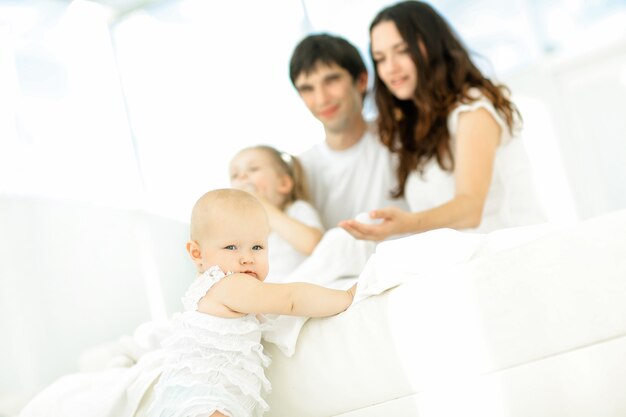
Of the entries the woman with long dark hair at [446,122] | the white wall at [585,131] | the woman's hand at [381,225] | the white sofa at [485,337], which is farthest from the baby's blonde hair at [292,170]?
the white wall at [585,131]

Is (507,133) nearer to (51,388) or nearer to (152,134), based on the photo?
(51,388)

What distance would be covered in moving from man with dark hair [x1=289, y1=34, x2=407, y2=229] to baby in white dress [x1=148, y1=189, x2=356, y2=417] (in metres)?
1.17

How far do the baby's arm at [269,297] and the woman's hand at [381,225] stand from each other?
12.5 inches

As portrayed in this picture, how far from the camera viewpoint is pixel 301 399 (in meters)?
1.34

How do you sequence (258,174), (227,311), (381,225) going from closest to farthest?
1. (227,311)
2. (381,225)
3. (258,174)

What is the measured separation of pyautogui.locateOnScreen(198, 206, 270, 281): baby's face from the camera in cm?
135

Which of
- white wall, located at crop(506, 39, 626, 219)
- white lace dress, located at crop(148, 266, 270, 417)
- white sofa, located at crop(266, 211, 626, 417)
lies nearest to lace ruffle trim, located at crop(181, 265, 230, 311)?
white lace dress, located at crop(148, 266, 270, 417)

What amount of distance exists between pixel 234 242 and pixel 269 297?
0.14 metres

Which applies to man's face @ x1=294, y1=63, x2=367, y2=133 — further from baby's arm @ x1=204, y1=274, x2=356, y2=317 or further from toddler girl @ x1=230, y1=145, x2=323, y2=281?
baby's arm @ x1=204, y1=274, x2=356, y2=317

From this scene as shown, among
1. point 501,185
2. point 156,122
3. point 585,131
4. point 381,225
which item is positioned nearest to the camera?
point 381,225

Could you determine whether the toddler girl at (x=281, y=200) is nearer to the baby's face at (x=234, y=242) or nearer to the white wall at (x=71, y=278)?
the baby's face at (x=234, y=242)

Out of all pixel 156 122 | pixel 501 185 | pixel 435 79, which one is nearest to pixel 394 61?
pixel 435 79

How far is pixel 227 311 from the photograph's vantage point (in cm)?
132

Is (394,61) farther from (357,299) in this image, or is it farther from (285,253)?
(357,299)
